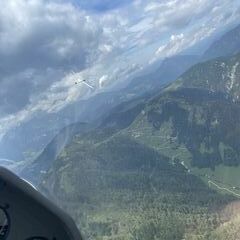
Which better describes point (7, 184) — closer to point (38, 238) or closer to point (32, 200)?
point (32, 200)

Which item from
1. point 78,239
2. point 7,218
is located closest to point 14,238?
point 7,218

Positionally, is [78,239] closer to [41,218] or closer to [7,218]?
[41,218]

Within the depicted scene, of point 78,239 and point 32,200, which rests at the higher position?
point 32,200

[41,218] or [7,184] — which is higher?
[7,184]

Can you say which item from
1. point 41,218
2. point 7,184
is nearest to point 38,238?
point 41,218

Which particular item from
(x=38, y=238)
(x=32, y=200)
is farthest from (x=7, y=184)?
(x=38, y=238)

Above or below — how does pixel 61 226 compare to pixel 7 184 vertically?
below

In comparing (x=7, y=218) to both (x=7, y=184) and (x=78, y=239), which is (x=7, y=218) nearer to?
(x=7, y=184)
